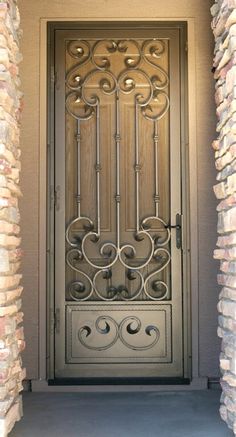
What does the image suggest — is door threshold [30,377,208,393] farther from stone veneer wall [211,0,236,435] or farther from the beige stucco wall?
stone veneer wall [211,0,236,435]

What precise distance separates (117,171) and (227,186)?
5.38 ft

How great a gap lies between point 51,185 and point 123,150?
0.57m

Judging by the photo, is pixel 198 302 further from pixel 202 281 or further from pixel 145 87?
pixel 145 87

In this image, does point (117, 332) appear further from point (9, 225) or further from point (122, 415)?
point (9, 225)

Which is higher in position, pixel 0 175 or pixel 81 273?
pixel 0 175

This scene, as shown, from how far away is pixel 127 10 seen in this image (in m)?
4.69

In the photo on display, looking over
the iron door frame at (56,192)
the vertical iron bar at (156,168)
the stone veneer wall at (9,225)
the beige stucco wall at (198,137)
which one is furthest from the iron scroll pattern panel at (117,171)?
the stone veneer wall at (9,225)

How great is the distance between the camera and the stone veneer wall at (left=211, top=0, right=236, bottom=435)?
3.02 metres

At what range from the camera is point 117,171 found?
4711mm

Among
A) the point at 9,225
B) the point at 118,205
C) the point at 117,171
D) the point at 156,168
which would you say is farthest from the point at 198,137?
the point at 9,225

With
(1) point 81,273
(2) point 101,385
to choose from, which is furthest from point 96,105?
(2) point 101,385

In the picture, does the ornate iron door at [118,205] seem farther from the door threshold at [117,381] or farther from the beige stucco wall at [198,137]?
the beige stucco wall at [198,137]

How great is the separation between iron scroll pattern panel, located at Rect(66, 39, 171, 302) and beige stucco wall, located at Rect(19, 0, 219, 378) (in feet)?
0.75

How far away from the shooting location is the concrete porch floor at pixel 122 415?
11.5ft
